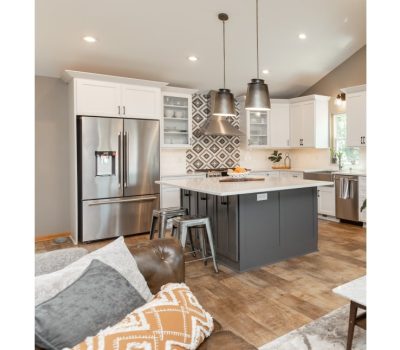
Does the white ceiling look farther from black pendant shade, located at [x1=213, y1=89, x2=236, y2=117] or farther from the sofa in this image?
the sofa

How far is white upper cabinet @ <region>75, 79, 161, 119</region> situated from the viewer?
430 centimetres

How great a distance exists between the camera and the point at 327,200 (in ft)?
18.4

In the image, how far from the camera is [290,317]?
7.48ft

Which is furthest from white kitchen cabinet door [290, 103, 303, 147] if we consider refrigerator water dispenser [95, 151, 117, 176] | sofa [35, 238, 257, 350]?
sofa [35, 238, 257, 350]

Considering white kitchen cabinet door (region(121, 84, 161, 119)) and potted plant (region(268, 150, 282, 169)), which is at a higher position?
white kitchen cabinet door (region(121, 84, 161, 119))

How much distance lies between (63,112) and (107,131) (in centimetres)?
91

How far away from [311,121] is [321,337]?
4.88 metres

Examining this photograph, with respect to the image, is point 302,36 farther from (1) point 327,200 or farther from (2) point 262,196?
(2) point 262,196

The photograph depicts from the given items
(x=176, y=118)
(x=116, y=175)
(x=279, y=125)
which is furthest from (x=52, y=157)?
(x=279, y=125)

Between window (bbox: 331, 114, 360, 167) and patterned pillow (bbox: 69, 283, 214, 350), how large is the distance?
18.5 ft
